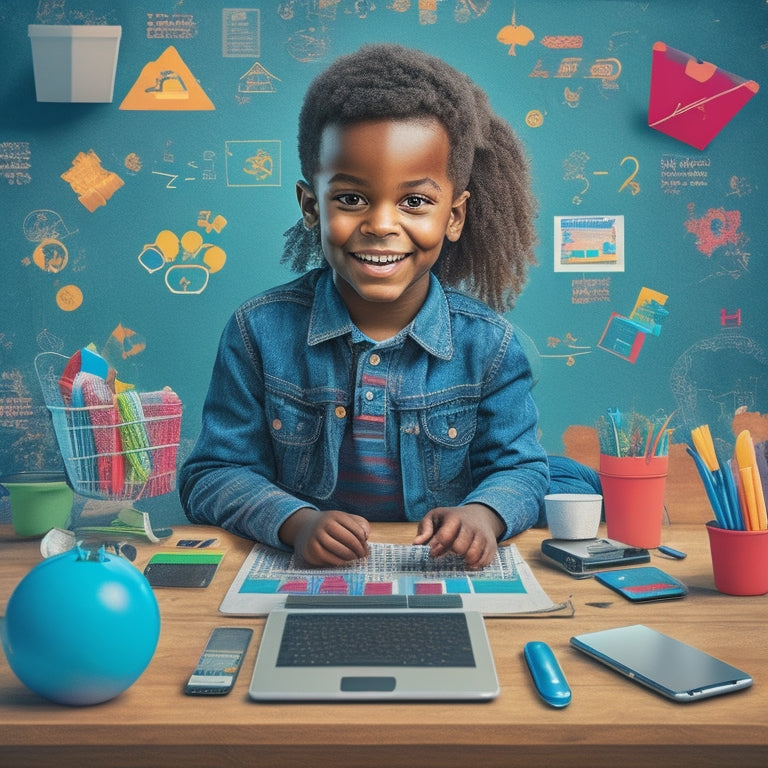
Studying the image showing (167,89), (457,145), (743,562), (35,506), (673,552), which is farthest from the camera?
(167,89)

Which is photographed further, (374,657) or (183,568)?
(183,568)

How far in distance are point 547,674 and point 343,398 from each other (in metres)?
0.66

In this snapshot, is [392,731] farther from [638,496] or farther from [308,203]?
[308,203]

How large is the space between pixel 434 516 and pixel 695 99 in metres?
2.07

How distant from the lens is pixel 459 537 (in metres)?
0.90

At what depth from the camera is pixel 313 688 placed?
0.60 meters

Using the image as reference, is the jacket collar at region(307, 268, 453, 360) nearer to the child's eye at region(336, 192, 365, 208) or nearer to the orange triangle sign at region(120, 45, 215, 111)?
the child's eye at region(336, 192, 365, 208)

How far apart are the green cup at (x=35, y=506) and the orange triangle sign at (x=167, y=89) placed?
172 centimetres

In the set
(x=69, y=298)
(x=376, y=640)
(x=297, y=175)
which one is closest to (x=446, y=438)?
(x=376, y=640)

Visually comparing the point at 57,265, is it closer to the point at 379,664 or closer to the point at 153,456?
the point at 153,456

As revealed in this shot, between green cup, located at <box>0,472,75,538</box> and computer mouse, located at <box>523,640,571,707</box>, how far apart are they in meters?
0.65

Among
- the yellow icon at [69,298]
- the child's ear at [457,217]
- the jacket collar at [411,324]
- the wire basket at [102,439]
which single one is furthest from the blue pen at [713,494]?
the yellow icon at [69,298]

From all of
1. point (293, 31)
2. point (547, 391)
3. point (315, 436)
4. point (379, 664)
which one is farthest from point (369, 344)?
point (293, 31)

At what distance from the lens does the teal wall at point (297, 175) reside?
253 cm
